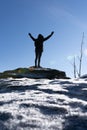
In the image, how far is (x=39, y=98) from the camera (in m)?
7.07

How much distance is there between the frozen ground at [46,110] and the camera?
526 cm

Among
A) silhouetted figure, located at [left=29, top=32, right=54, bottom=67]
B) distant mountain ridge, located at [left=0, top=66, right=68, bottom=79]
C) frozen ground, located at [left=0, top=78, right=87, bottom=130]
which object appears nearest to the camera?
frozen ground, located at [left=0, top=78, right=87, bottom=130]

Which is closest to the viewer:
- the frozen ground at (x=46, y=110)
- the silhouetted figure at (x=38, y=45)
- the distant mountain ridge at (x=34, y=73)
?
the frozen ground at (x=46, y=110)

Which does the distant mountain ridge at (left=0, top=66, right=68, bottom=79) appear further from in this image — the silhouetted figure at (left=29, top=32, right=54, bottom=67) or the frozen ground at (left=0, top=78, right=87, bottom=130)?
the frozen ground at (left=0, top=78, right=87, bottom=130)

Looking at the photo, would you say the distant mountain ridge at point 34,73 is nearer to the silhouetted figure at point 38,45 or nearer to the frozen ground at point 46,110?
the silhouetted figure at point 38,45

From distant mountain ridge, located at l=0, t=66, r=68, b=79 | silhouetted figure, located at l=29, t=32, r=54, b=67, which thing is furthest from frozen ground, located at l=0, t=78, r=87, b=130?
silhouetted figure, located at l=29, t=32, r=54, b=67

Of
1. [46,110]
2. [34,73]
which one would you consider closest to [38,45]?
[34,73]

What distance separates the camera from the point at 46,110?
20.0ft

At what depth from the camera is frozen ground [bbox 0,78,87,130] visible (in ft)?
17.3

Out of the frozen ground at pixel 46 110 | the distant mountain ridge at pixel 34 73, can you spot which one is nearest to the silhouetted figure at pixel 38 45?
the distant mountain ridge at pixel 34 73

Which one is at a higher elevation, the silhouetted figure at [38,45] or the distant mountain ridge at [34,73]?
the silhouetted figure at [38,45]

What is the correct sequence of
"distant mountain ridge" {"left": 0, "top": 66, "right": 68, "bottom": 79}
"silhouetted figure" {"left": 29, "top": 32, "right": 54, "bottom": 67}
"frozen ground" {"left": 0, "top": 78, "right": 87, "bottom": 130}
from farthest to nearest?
"silhouetted figure" {"left": 29, "top": 32, "right": 54, "bottom": 67}
"distant mountain ridge" {"left": 0, "top": 66, "right": 68, "bottom": 79}
"frozen ground" {"left": 0, "top": 78, "right": 87, "bottom": 130}

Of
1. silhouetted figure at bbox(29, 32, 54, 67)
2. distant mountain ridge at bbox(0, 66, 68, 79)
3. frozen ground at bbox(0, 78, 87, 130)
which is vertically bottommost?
frozen ground at bbox(0, 78, 87, 130)

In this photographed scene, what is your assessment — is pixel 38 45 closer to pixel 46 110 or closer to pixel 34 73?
pixel 34 73
